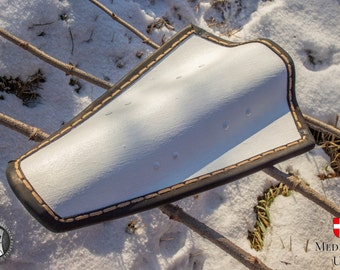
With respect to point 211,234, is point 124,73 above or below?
above

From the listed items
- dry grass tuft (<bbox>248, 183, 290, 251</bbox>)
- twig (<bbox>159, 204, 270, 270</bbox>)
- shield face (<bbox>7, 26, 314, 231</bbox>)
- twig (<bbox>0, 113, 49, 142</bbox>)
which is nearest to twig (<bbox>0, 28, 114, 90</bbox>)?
shield face (<bbox>7, 26, 314, 231</bbox>)

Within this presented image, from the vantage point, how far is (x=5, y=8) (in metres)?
1.71

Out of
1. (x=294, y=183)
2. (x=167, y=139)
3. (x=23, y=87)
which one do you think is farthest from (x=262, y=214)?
(x=23, y=87)

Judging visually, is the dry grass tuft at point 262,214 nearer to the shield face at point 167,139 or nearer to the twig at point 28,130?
the shield face at point 167,139

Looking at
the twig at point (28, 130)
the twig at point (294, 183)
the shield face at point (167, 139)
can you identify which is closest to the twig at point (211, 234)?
the shield face at point (167, 139)

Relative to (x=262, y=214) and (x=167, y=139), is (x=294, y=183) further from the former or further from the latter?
(x=262, y=214)

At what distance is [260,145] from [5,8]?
118 cm

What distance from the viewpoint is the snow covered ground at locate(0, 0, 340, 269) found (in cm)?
155
